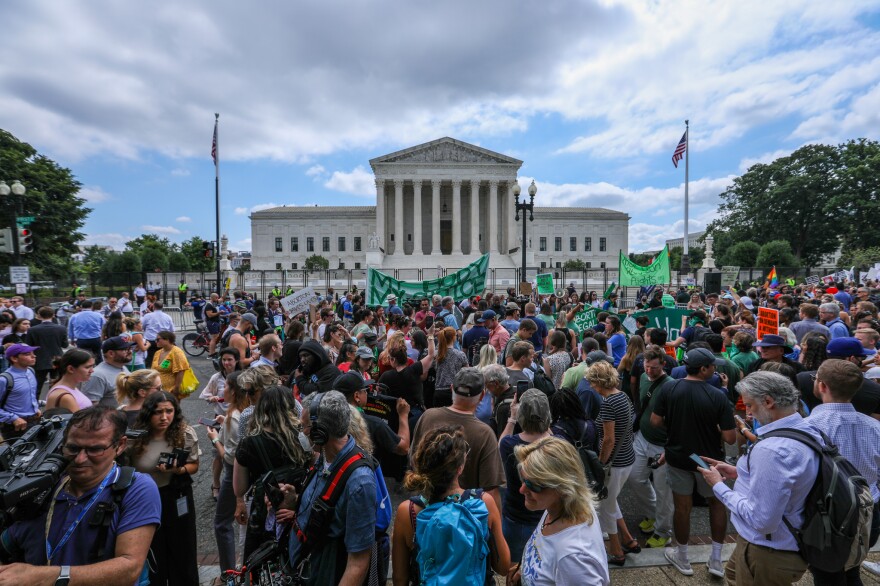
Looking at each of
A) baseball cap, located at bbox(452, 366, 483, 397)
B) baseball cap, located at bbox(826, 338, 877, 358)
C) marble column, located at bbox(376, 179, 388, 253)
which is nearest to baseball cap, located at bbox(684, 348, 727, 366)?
baseball cap, located at bbox(826, 338, 877, 358)

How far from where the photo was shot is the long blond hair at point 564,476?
2119 mm

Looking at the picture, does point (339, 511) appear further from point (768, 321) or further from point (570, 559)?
point (768, 321)

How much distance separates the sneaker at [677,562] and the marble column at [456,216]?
55355 millimetres

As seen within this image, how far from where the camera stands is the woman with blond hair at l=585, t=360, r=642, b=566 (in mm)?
4027

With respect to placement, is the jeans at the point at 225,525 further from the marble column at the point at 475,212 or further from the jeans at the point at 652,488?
the marble column at the point at 475,212

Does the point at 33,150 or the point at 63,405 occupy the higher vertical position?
the point at 33,150

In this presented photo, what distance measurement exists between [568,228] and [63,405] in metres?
75.2

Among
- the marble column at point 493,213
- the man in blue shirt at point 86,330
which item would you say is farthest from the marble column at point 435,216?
the man in blue shirt at point 86,330

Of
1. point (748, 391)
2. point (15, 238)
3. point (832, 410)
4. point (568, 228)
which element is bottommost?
point (832, 410)

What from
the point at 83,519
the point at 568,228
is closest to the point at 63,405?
Result: the point at 83,519

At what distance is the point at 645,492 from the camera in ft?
15.3

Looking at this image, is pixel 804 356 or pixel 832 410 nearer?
pixel 832 410

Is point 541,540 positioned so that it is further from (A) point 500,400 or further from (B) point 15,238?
(B) point 15,238

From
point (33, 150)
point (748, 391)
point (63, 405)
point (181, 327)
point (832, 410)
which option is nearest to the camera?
point (748, 391)
